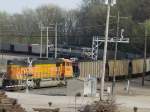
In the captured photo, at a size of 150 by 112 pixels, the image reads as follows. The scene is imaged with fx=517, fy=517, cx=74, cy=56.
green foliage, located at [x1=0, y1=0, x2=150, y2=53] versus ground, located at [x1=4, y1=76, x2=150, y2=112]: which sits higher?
A: green foliage, located at [x1=0, y1=0, x2=150, y2=53]

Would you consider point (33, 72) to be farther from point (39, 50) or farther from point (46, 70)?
point (39, 50)

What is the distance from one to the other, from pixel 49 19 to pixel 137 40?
187 ft

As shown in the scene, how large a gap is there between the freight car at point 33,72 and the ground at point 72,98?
1564 millimetres

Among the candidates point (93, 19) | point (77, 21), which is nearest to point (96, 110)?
point (93, 19)

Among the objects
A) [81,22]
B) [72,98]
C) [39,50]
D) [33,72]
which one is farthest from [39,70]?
[81,22]

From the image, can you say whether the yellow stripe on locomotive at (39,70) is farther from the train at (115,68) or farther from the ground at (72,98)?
the train at (115,68)

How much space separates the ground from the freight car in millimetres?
1564

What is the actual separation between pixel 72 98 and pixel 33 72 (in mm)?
11826

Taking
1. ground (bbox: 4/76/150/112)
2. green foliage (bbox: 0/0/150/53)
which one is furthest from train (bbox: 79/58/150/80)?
green foliage (bbox: 0/0/150/53)

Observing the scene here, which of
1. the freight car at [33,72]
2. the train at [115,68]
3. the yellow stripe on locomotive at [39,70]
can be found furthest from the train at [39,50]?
the freight car at [33,72]

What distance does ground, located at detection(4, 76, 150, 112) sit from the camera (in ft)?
113

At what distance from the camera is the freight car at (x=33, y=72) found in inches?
2023

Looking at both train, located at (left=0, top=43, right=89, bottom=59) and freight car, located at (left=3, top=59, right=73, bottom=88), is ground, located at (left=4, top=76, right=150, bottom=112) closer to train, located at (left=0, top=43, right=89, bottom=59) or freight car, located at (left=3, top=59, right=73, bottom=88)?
freight car, located at (left=3, top=59, right=73, bottom=88)

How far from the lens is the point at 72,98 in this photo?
1622 inches
